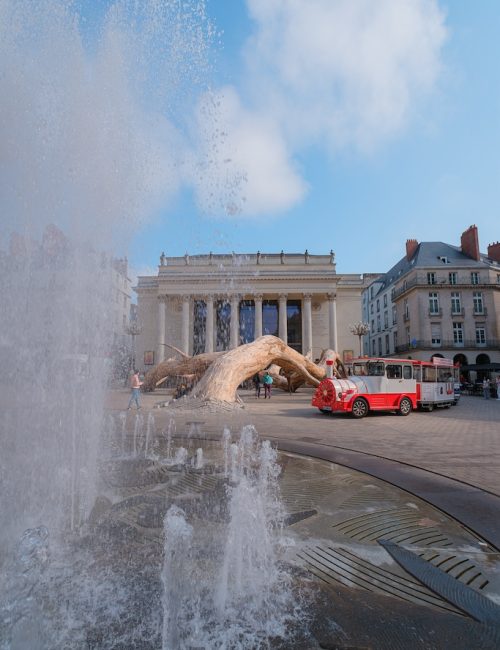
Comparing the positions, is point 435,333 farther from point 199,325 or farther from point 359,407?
point 359,407

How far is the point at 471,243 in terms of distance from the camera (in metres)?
53.1

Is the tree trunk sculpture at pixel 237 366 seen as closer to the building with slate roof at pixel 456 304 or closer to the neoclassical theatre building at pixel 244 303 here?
the neoclassical theatre building at pixel 244 303

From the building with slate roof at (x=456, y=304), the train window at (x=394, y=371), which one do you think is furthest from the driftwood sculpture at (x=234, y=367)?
the building with slate roof at (x=456, y=304)

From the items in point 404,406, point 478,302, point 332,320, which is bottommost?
point 404,406

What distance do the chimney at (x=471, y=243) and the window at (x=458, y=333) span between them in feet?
31.2

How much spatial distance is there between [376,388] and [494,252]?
2014 inches

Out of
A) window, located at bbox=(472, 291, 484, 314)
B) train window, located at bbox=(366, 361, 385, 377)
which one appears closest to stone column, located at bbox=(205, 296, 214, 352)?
window, located at bbox=(472, 291, 484, 314)

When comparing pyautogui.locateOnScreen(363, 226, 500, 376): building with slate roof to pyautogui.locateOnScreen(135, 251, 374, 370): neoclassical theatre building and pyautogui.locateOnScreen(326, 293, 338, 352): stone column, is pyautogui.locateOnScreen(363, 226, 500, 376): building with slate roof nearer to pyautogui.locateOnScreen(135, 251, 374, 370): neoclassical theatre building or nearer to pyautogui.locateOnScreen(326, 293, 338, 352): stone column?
pyautogui.locateOnScreen(135, 251, 374, 370): neoclassical theatre building

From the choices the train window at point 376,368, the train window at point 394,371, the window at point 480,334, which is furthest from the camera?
the window at point 480,334

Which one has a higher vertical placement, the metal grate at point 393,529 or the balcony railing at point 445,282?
the balcony railing at point 445,282

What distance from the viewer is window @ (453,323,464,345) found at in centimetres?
5089

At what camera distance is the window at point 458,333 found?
50.9 metres

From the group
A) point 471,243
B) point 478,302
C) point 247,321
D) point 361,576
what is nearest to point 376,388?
point 361,576

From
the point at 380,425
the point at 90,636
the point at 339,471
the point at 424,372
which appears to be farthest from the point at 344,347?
the point at 90,636
